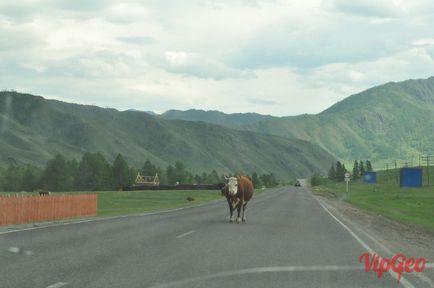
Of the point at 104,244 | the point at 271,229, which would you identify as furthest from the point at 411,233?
the point at 104,244

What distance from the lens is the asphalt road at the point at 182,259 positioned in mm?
10586

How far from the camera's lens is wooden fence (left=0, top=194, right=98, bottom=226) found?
2486 centimetres

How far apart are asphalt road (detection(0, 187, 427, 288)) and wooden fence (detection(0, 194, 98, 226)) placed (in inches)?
175

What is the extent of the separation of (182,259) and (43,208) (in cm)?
1619

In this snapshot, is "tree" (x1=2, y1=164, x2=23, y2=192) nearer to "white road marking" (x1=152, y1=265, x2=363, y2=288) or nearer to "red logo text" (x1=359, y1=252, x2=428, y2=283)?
"red logo text" (x1=359, y1=252, x2=428, y2=283)

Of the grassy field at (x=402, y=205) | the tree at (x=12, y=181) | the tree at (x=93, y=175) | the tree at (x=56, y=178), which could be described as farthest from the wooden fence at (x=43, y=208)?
the tree at (x=12, y=181)

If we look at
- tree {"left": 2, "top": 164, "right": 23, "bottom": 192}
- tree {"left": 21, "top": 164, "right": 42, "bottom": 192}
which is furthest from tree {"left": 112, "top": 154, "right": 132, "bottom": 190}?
tree {"left": 2, "top": 164, "right": 23, "bottom": 192}

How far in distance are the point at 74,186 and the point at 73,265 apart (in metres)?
161

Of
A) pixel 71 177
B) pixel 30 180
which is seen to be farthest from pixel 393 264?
pixel 30 180

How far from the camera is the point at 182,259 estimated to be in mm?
13445

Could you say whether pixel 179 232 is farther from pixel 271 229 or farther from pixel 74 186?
pixel 74 186

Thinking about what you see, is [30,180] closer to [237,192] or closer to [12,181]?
[12,181]

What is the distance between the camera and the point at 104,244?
16219 mm

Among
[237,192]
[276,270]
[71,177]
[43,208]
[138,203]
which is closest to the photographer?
[276,270]
